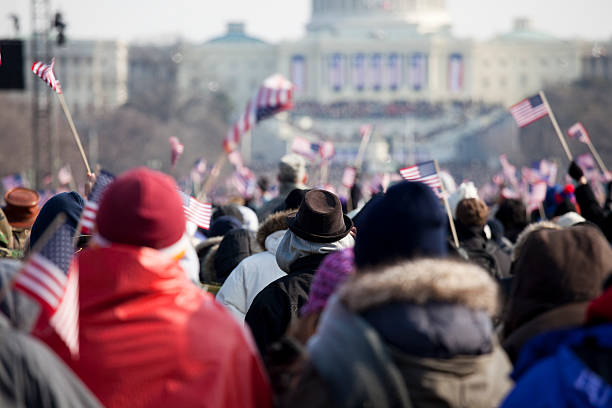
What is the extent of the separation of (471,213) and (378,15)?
11428 centimetres

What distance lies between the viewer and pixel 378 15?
120188 mm

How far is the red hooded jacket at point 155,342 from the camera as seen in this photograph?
11.3ft

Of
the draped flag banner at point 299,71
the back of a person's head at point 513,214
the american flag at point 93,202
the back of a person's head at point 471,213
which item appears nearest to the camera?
the american flag at point 93,202

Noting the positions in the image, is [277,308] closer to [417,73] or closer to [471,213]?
[471,213]

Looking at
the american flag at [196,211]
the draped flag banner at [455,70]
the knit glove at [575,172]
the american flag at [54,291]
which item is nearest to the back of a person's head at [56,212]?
the american flag at [196,211]

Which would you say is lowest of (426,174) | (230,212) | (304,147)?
(304,147)

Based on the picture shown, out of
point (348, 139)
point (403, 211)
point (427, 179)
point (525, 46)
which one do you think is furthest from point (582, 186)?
point (525, 46)

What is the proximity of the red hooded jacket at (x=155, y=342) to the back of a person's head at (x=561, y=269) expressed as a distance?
985 millimetres

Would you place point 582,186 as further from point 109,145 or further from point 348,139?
point 348,139

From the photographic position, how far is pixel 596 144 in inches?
2532

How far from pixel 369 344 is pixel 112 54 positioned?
3993 inches

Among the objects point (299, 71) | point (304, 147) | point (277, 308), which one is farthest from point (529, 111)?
point (299, 71)

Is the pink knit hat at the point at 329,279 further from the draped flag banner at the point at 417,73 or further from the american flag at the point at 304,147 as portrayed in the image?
the draped flag banner at the point at 417,73

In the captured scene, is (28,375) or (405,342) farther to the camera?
(405,342)
